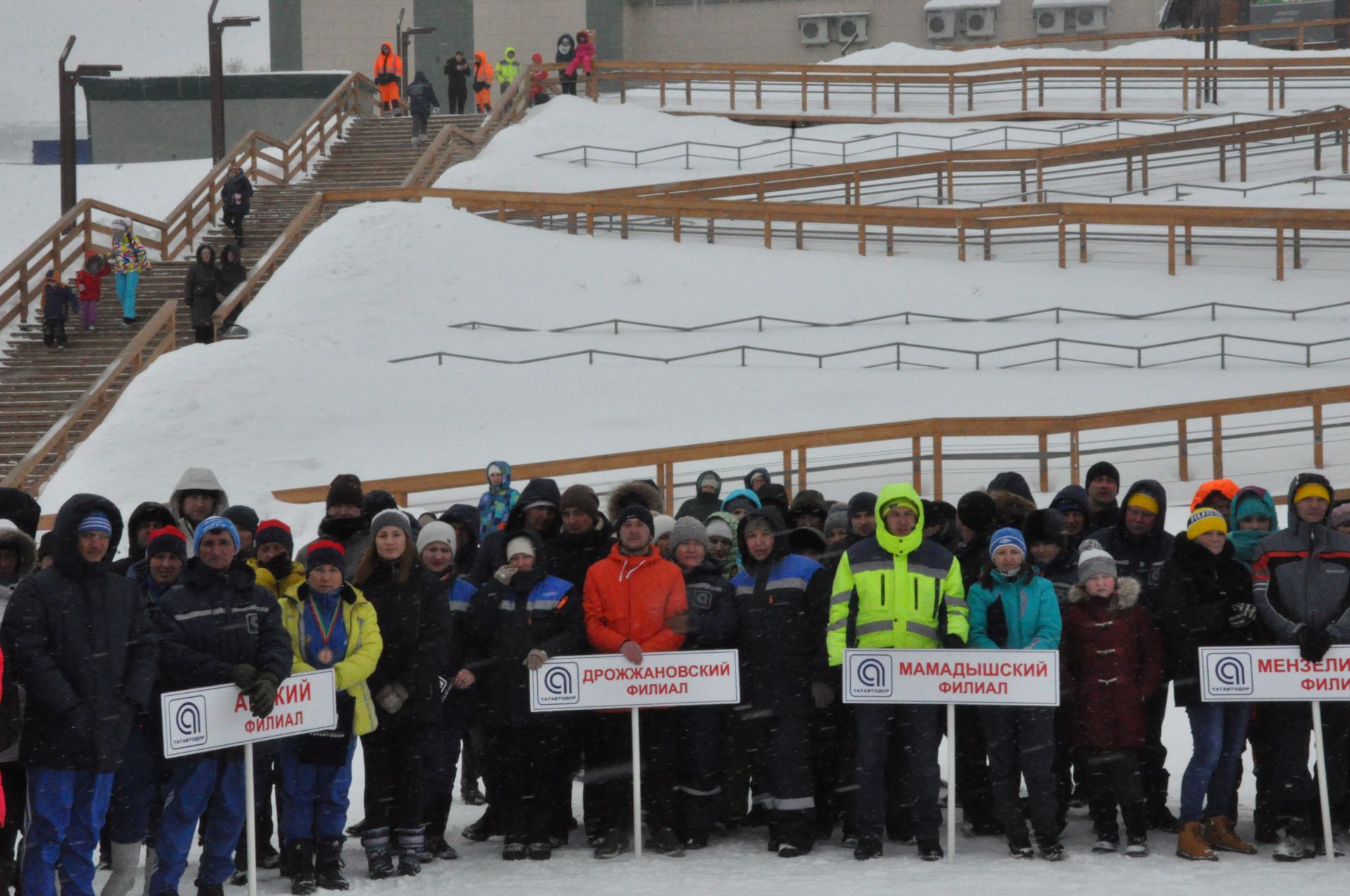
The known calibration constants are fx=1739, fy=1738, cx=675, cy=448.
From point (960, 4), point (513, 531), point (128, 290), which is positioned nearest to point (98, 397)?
point (128, 290)

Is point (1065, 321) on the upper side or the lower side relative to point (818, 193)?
lower

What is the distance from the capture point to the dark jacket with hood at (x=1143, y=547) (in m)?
8.67

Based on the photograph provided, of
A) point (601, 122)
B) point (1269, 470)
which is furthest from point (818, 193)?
point (1269, 470)

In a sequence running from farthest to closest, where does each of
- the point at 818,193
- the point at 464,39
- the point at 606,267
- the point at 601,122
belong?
1. the point at 464,39
2. the point at 601,122
3. the point at 818,193
4. the point at 606,267

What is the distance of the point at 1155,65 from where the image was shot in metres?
33.6

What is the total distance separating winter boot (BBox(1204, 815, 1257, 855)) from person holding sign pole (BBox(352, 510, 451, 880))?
3.67 meters

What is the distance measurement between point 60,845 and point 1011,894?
395 cm

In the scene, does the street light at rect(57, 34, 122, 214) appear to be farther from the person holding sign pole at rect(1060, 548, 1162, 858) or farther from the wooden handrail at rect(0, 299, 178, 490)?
the person holding sign pole at rect(1060, 548, 1162, 858)

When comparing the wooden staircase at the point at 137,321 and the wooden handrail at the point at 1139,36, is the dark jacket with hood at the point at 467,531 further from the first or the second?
the wooden handrail at the point at 1139,36

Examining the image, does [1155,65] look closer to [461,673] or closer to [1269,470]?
[1269,470]

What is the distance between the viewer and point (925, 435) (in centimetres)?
1617

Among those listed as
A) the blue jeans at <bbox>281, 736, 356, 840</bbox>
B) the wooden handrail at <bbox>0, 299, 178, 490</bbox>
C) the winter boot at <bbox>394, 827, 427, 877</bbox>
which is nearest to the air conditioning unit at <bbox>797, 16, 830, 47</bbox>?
the wooden handrail at <bbox>0, 299, 178, 490</bbox>

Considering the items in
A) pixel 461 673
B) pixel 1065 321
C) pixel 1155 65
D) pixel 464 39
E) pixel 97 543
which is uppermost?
pixel 464 39

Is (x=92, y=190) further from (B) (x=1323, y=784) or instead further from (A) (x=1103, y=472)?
(B) (x=1323, y=784)
